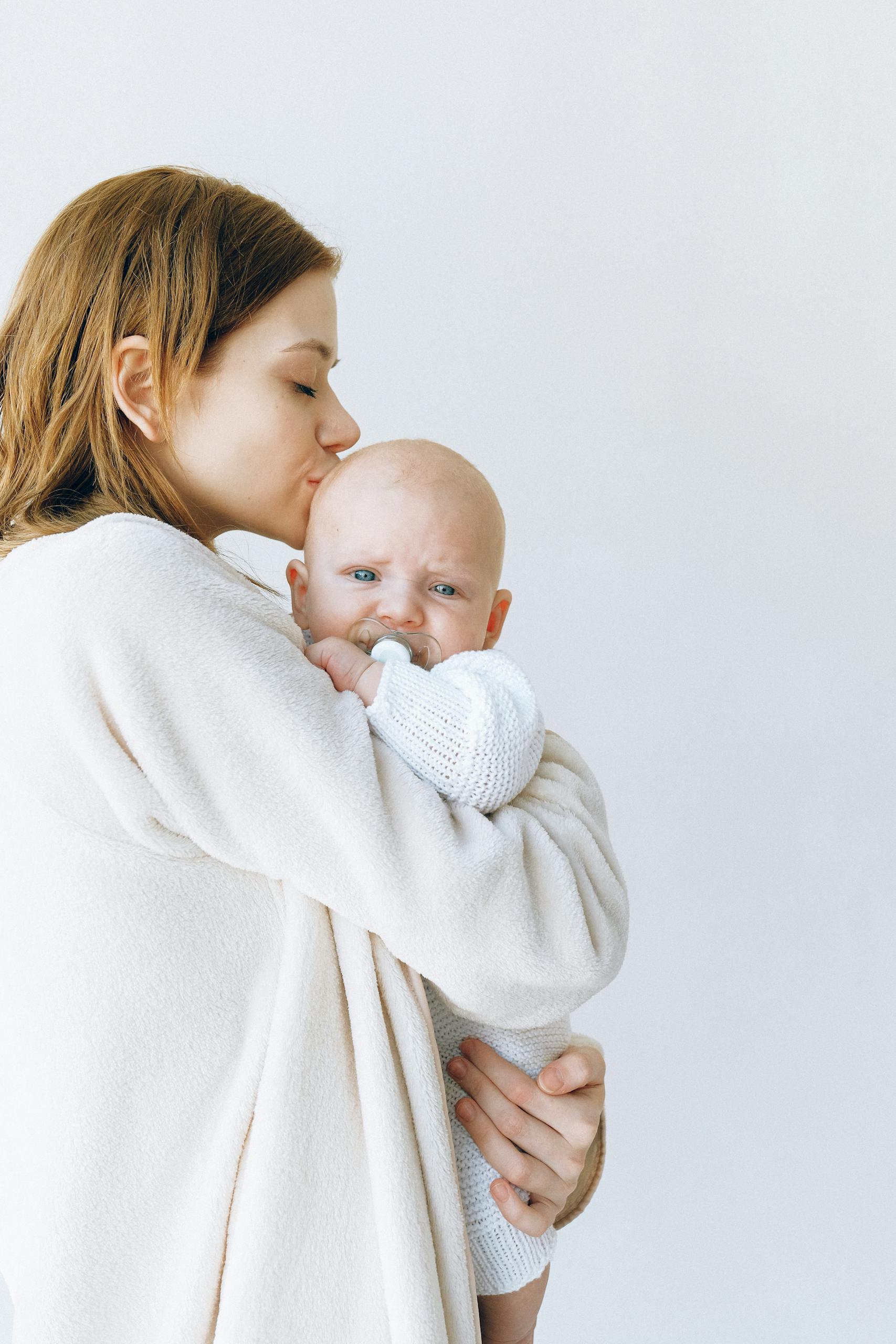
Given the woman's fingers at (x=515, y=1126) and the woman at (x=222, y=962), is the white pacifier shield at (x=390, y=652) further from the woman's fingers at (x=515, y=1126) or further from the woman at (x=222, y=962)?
the woman's fingers at (x=515, y=1126)

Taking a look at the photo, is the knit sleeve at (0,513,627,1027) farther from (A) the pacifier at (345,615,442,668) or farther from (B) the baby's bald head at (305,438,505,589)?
(B) the baby's bald head at (305,438,505,589)

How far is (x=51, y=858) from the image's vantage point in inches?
41.1

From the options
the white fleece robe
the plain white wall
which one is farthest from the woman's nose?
the plain white wall

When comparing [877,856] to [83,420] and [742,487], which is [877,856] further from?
[83,420]

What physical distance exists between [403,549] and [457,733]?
0.85ft

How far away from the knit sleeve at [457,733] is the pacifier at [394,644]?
9 cm

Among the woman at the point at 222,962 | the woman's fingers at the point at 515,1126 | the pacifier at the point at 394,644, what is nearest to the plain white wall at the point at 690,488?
the pacifier at the point at 394,644

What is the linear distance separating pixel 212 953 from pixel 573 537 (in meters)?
1.59

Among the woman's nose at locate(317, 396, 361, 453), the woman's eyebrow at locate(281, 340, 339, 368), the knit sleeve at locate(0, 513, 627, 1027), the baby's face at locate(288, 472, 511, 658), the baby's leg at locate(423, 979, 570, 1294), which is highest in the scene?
the woman's eyebrow at locate(281, 340, 339, 368)

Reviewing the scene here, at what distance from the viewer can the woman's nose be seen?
4.48ft

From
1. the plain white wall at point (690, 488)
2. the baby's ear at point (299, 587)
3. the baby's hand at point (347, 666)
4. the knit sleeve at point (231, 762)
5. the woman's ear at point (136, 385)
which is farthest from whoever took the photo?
the plain white wall at point (690, 488)

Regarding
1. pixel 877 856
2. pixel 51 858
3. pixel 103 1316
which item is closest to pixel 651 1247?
pixel 877 856

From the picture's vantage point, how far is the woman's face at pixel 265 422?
50.2 inches

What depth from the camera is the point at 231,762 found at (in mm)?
993
